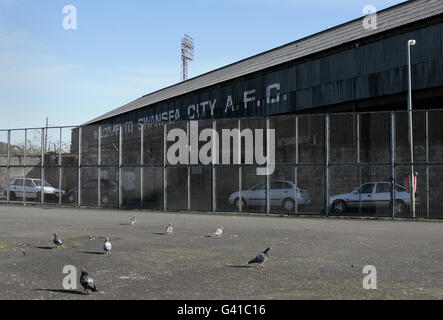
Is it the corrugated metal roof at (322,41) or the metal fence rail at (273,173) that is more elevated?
the corrugated metal roof at (322,41)

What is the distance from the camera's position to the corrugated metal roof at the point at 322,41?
26109mm

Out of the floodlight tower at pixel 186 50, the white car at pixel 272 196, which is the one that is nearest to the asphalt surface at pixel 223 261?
the white car at pixel 272 196

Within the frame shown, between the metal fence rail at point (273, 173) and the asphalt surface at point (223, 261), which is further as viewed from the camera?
the metal fence rail at point (273, 173)

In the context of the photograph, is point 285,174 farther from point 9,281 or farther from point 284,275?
point 9,281

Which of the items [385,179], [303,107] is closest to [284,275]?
[385,179]

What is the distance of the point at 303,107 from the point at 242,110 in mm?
5788

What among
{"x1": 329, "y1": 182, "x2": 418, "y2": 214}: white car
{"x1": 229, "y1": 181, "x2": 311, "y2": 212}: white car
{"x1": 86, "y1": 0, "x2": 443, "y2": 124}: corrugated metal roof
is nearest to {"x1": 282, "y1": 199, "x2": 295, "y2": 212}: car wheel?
{"x1": 229, "y1": 181, "x2": 311, "y2": 212}: white car

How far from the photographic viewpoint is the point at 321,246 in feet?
37.7

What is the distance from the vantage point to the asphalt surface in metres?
6.74

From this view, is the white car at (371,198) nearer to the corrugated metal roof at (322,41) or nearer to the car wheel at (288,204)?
the car wheel at (288,204)

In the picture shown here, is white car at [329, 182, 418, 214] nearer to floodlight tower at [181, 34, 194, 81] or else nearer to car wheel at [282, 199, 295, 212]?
car wheel at [282, 199, 295, 212]

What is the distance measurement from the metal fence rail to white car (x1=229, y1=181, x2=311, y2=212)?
45 millimetres

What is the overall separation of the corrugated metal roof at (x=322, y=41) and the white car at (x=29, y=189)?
54.5 ft
